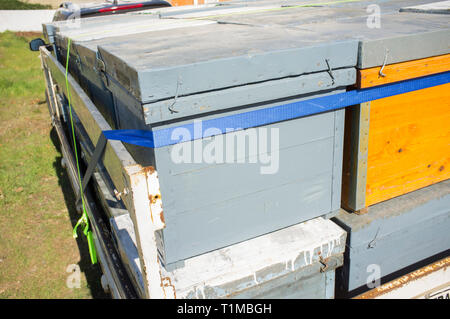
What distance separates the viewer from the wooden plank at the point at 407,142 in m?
2.09

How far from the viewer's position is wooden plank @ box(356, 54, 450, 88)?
188cm

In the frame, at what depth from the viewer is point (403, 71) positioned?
193cm

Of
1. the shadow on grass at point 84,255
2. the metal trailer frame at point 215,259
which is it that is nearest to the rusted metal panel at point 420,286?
the metal trailer frame at point 215,259

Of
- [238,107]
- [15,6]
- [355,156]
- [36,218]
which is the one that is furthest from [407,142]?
[15,6]

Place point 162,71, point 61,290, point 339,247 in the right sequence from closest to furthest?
1. point 162,71
2. point 339,247
3. point 61,290

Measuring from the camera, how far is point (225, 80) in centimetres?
160

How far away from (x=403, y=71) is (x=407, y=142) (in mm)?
466

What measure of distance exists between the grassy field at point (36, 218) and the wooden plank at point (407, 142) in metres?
2.91

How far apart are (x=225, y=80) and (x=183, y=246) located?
821 millimetres

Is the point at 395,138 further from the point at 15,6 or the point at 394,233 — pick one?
the point at 15,6

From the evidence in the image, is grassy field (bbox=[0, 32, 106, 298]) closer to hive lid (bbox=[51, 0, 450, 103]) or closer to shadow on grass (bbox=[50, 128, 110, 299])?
shadow on grass (bbox=[50, 128, 110, 299])

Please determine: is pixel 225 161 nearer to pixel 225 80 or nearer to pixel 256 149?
pixel 256 149

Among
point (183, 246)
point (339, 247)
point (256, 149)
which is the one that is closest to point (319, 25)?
point (256, 149)
